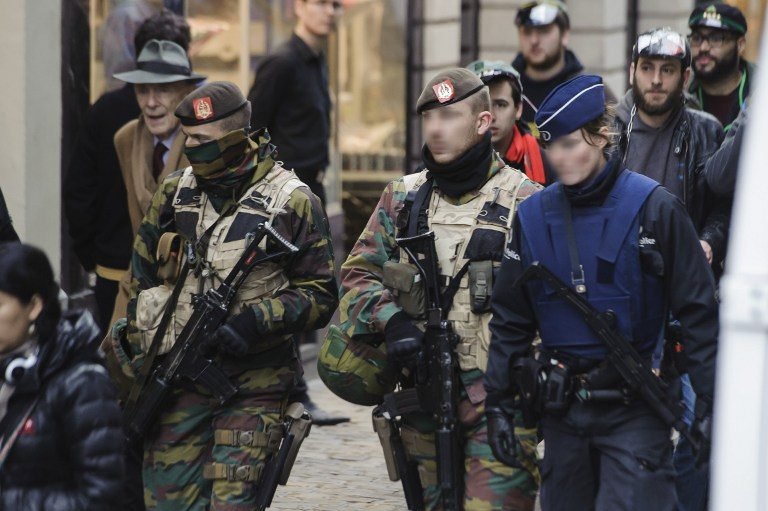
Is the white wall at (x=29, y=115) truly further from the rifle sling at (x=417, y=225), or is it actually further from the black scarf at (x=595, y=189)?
the black scarf at (x=595, y=189)

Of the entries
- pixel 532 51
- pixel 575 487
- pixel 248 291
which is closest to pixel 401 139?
pixel 532 51

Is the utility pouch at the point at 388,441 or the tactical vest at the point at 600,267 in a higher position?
the tactical vest at the point at 600,267

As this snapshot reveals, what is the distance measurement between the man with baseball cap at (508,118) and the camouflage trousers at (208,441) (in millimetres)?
1581

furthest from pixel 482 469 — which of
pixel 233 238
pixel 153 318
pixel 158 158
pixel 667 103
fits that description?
pixel 158 158

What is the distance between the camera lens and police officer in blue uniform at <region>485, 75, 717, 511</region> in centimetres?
504

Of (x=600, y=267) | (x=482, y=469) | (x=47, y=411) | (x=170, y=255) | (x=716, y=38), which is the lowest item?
(x=482, y=469)

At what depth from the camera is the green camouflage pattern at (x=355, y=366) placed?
592 centimetres

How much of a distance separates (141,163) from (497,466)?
2.51m

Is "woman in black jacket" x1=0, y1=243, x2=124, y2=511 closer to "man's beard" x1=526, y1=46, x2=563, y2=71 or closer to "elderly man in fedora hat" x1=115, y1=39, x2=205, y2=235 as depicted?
"elderly man in fedora hat" x1=115, y1=39, x2=205, y2=235

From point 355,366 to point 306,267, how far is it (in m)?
0.42

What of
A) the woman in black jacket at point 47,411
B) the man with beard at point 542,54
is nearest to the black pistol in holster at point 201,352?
the woman in black jacket at point 47,411

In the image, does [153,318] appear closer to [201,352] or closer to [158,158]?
[201,352]

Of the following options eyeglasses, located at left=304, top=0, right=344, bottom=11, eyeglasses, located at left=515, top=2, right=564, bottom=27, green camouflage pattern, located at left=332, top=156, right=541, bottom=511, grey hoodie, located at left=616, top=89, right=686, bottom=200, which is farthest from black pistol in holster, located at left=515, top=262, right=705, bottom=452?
eyeglasses, located at left=515, top=2, right=564, bottom=27

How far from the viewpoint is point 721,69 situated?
773 centimetres
